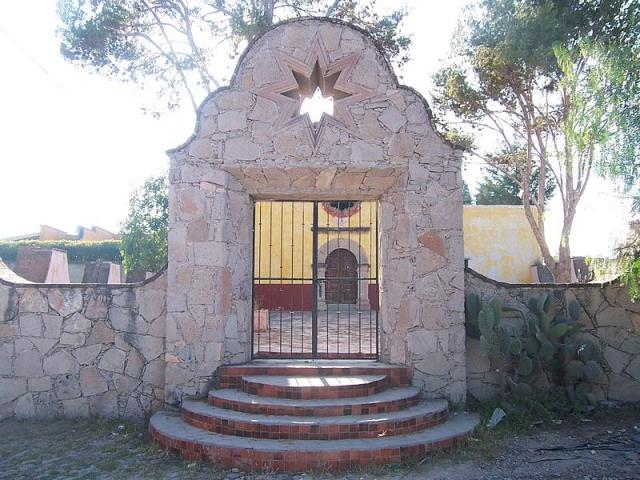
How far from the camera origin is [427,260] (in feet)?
20.7

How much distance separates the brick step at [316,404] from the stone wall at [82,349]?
1.14 m

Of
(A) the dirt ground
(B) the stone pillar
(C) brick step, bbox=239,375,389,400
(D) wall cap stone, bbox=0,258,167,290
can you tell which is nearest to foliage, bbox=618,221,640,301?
(A) the dirt ground

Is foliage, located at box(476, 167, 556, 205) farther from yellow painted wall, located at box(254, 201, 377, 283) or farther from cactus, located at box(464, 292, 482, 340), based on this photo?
cactus, located at box(464, 292, 482, 340)

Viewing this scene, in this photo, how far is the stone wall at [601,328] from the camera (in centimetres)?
647

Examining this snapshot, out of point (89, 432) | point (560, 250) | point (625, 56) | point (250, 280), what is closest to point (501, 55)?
point (560, 250)

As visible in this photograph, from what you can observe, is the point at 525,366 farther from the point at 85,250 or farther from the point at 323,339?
the point at 85,250

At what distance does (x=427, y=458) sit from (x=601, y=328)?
3.05 meters

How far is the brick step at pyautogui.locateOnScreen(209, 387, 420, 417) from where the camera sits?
5.34 m

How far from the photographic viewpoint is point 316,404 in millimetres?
5422

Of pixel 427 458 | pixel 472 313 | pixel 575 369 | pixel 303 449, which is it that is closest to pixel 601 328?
pixel 575 369

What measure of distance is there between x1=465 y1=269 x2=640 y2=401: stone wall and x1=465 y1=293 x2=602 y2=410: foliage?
177 mm

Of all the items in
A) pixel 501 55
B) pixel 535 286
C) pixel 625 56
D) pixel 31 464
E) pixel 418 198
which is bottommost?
pixel 31 464

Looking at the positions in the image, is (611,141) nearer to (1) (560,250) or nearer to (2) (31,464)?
(2) (31,464)

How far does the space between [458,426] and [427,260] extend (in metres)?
1.82
